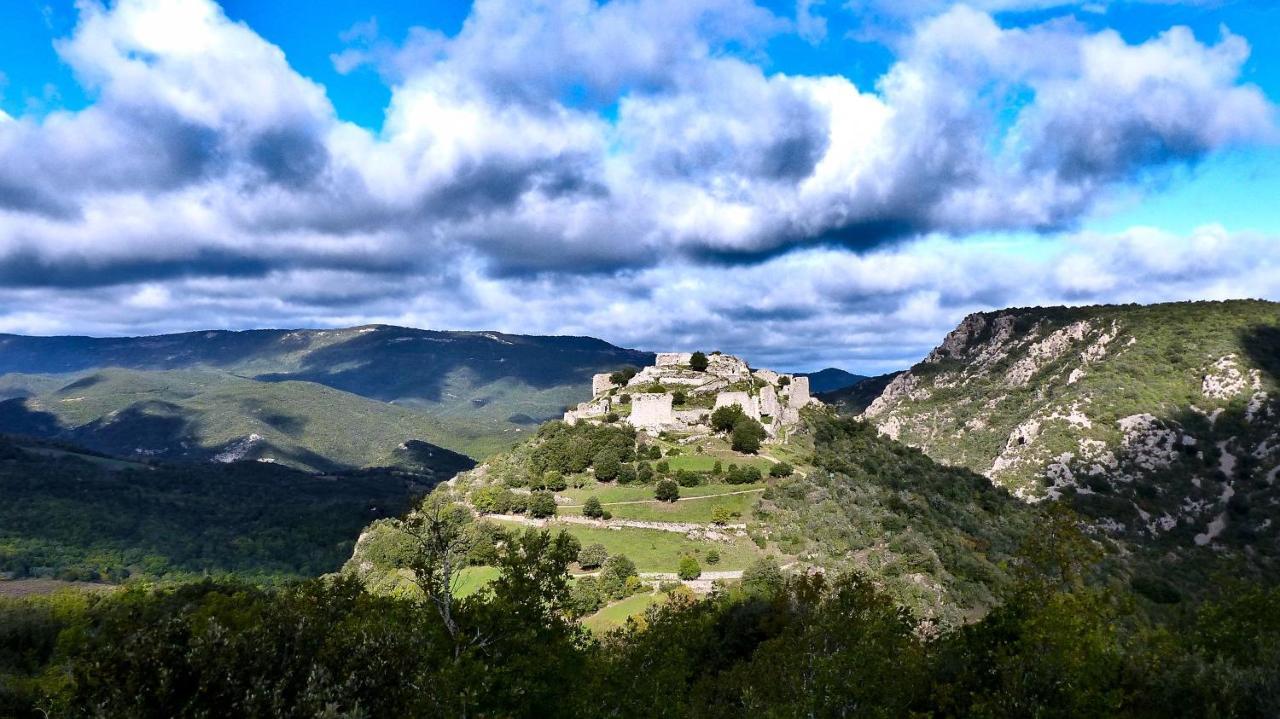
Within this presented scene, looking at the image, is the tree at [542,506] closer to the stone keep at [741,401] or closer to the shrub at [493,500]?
the shrub at [493,500]

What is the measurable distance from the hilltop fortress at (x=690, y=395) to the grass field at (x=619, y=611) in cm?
3010

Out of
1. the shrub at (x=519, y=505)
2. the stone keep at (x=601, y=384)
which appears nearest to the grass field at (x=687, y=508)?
the shrub at (x=519, y=505)

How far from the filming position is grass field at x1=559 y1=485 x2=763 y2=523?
5628 cm

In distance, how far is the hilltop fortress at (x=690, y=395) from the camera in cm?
7612

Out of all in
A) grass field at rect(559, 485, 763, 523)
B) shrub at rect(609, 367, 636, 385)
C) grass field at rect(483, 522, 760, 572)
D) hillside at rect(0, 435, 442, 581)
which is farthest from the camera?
hillside at rect(0, 435, 442, 581)

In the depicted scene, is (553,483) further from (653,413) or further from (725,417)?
(725,417)

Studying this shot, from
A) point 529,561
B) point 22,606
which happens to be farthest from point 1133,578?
point 22,606

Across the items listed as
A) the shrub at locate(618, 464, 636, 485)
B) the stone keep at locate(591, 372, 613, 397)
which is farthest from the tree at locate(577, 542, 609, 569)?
the stone keep at locate(591, 372, 613, 397)

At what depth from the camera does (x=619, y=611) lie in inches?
1756

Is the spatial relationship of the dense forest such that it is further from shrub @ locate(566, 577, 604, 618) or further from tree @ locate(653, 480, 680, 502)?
tree @ locate(653, 480, 680, 502)

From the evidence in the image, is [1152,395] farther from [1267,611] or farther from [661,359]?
[1267,611]

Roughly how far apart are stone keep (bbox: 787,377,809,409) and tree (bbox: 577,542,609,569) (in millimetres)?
48528

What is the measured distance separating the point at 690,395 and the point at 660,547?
31.9 meters

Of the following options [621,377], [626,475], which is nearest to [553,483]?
[626,475]
